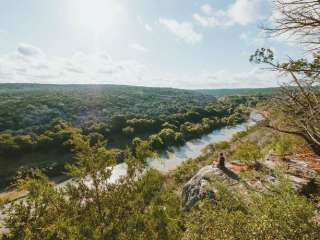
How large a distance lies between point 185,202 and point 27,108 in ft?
266

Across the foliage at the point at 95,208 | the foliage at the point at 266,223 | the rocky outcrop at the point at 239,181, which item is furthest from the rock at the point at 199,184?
the foliage at the point at 266,223

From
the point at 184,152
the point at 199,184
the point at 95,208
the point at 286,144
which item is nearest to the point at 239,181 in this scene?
the point at 199,184

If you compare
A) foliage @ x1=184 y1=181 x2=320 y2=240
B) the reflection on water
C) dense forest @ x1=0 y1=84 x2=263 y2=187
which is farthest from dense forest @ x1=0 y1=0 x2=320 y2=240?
the reflection on water

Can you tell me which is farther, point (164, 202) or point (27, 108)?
point (27, 108)

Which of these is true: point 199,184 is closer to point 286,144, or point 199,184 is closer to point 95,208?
point 286,144

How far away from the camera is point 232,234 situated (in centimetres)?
514

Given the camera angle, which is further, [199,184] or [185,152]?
[185,152]

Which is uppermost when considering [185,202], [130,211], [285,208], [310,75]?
[310,75]

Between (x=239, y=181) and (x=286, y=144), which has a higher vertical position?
(x=239, y=181)

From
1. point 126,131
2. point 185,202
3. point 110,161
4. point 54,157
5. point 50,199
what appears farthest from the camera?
point 126,131

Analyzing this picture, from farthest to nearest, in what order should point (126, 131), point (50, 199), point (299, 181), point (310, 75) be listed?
1. point (126, 131)
2. point (299, 181)
3. point (50, 199)
4. point (310, 75)

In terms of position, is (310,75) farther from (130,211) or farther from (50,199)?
(50,199)

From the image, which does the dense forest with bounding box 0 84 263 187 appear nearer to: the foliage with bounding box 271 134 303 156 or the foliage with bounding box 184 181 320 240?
the foliage with bounding box 271 134 303 156

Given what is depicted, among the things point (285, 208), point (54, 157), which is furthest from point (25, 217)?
point (54, 157)
